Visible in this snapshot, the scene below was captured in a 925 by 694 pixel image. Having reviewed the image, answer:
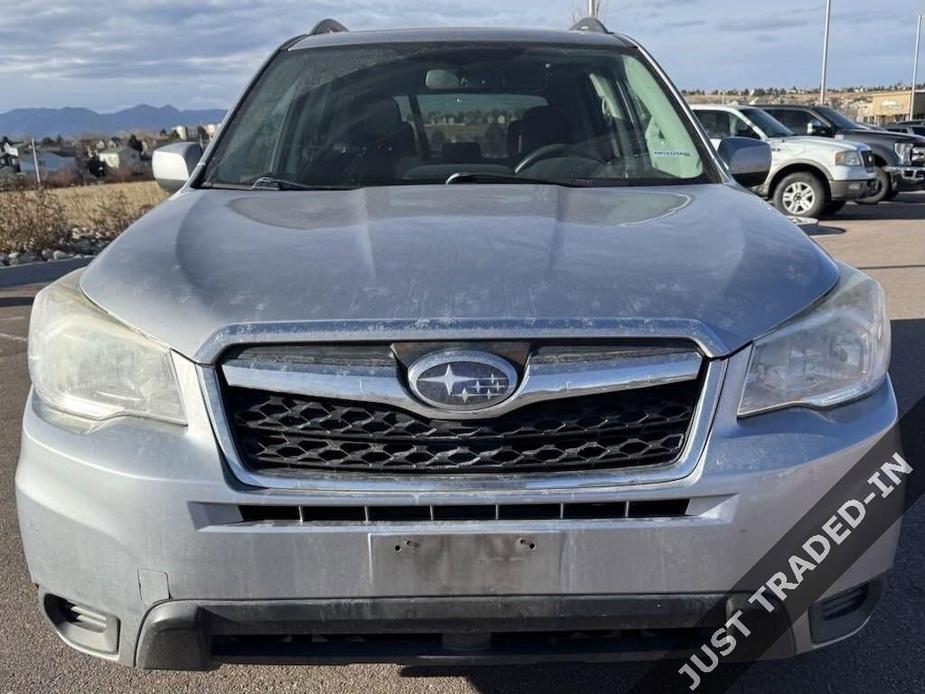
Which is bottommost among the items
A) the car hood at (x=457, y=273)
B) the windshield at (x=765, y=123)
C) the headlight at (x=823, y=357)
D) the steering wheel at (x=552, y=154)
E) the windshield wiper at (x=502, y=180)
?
the windshield at (x=765, y=123)

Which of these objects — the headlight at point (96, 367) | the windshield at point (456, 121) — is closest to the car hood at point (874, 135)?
the windshield at point (456, 121)

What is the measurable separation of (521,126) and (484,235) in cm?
128

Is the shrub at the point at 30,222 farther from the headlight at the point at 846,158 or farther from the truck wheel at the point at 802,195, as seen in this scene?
the headlight at the point at 846,158

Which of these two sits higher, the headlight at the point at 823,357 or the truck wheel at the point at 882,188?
the headlight at the point at 823,357

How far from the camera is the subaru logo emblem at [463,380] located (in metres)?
1.77

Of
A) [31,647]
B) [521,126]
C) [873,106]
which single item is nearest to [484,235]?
[521,126]

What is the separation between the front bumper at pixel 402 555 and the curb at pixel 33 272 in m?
8.29

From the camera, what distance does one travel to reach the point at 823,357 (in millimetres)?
1953

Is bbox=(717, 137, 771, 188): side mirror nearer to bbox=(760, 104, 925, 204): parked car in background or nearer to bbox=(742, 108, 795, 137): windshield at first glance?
bbox=(742, 108, 795, 137): windshield

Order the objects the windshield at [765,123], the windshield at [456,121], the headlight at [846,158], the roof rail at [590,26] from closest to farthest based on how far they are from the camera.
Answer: the windshield at [456,121] < the roof rail at [590,26] < the headlight at [846,158] < the windshield at [765,123]

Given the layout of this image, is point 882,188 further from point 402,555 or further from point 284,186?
point 402,555

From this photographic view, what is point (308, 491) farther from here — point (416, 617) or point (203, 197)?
point (203, 197)

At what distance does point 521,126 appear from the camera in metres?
3.35

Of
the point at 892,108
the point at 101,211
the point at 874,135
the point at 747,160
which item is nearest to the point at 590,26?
the point at 747,160
